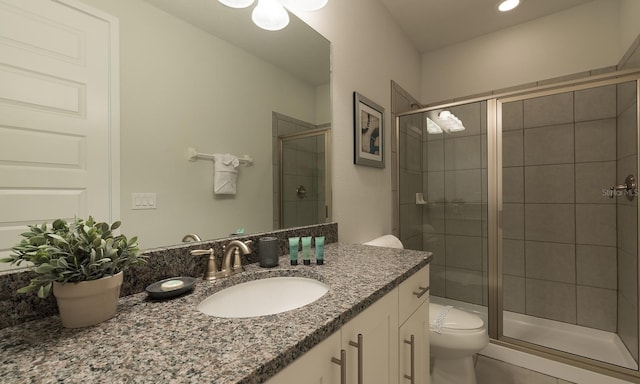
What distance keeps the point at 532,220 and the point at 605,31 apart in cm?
142

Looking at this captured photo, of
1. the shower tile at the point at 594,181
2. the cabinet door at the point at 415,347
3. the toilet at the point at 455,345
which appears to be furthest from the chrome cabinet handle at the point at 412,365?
the shower tile at the point at 594,181

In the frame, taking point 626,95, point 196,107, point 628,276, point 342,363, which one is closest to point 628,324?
point 628,276

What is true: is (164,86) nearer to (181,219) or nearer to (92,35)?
(92,35)

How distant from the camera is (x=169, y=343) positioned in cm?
48

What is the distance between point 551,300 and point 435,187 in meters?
1.22

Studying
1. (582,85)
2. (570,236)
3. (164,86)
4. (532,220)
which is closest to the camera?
(164,86)

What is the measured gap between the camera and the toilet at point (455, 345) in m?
1.37

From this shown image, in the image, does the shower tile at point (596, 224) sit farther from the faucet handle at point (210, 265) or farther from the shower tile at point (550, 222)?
the faucet handle at point (210, 265)

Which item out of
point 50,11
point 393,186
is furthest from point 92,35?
point 393,186

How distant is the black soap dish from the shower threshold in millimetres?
2140

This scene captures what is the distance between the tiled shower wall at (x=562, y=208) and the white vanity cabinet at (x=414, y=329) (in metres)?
1.48

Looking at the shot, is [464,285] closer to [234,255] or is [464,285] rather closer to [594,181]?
[594,181]

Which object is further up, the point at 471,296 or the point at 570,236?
the point at 570,236

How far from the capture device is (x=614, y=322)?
190cm
